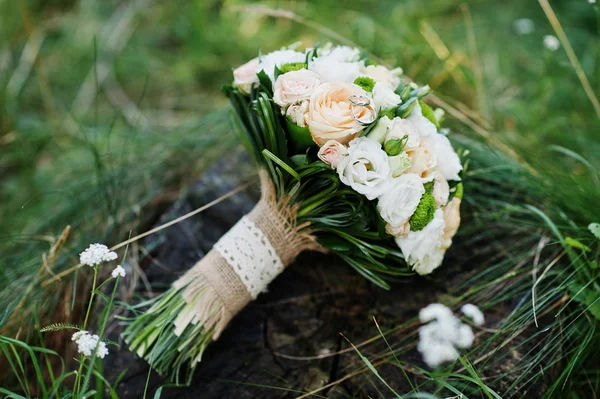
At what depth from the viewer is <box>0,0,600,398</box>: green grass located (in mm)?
1452

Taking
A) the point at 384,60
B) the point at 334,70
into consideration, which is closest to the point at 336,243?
the point at 334,70

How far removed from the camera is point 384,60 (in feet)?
7.80

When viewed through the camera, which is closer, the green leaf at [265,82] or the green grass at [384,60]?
the green leaf at [265,82]

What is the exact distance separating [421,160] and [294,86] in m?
0.39

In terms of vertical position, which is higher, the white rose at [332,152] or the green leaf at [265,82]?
the green leaf at [265,82]

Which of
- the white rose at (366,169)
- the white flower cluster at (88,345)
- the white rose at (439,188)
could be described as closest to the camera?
the white flower cluster at (88,345)

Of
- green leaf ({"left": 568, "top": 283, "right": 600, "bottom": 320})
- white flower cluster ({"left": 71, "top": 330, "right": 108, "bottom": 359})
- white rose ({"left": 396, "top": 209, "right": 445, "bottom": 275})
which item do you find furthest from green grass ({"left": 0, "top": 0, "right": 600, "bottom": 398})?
white rose ({"left": 396, "top": 209, "right": 445, "bottom": 275})

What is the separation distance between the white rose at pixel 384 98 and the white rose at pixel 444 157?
0.17 meters

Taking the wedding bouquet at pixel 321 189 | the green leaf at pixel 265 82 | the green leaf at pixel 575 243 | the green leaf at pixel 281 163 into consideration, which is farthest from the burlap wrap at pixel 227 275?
the green leaf at pixel 575 243

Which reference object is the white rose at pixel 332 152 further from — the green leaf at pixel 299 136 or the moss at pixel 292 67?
the moss at pixel 292 67

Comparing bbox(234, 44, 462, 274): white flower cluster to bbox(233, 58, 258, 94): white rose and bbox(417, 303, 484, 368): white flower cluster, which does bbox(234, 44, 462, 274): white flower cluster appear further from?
bbox(417, 303, 484, 368): white flower cluster

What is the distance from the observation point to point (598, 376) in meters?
1.42

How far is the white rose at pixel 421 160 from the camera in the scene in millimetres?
1294

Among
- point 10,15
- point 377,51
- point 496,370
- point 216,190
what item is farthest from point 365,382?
point 10,15
